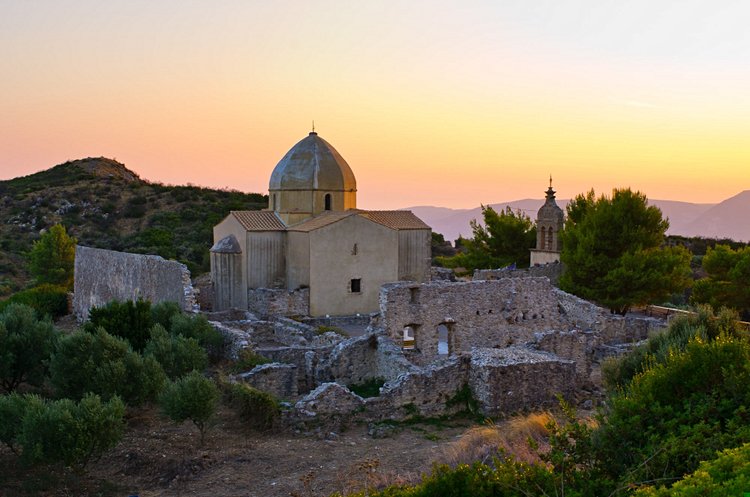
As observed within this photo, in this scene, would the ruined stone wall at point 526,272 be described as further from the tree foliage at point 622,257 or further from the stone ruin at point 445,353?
the stone ruin at point 445,353

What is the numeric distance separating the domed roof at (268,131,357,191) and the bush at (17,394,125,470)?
66.2ft

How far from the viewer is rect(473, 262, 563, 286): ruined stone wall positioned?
30125 mm

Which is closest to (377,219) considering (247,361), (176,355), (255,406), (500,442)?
(247,361)

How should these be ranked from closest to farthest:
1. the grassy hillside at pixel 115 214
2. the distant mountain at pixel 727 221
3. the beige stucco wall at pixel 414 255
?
1. the beige stucco wall at pixel 414 255
2. the grassy hillside at pixel 115 214
3. the distant mountain at pixel 727 221

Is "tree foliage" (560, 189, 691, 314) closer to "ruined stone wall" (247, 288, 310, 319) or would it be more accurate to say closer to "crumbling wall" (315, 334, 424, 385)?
"ruined stone wall" (247, 288, 310, 319)

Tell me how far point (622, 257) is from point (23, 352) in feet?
68.2

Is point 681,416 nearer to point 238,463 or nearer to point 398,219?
point 238,463

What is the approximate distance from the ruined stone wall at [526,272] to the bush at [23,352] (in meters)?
18.3

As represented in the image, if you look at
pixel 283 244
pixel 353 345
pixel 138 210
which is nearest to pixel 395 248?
pixel 283 244

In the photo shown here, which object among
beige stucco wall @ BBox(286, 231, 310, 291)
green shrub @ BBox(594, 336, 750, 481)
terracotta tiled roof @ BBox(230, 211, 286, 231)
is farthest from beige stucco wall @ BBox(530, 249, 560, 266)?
green shrub @ BBox(594, 336, 750, 481)

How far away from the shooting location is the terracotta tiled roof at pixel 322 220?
2759 cm

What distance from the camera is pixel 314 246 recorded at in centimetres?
2728

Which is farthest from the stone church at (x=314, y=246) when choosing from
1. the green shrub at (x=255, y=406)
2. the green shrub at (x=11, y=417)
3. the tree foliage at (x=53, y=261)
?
the green shrub at (x=11, y=417)

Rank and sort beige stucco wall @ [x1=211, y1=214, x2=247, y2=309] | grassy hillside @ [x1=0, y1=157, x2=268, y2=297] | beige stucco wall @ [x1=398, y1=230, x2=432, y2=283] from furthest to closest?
grassy hillside @ [x1=0, y1=157, x2=268, y2=297] < beige stucco wall @ [x1=398, y1=230, x2=432, y2=283] < beige stucco wall @ [x1=211, y1=214, x2=247, y2=309]
